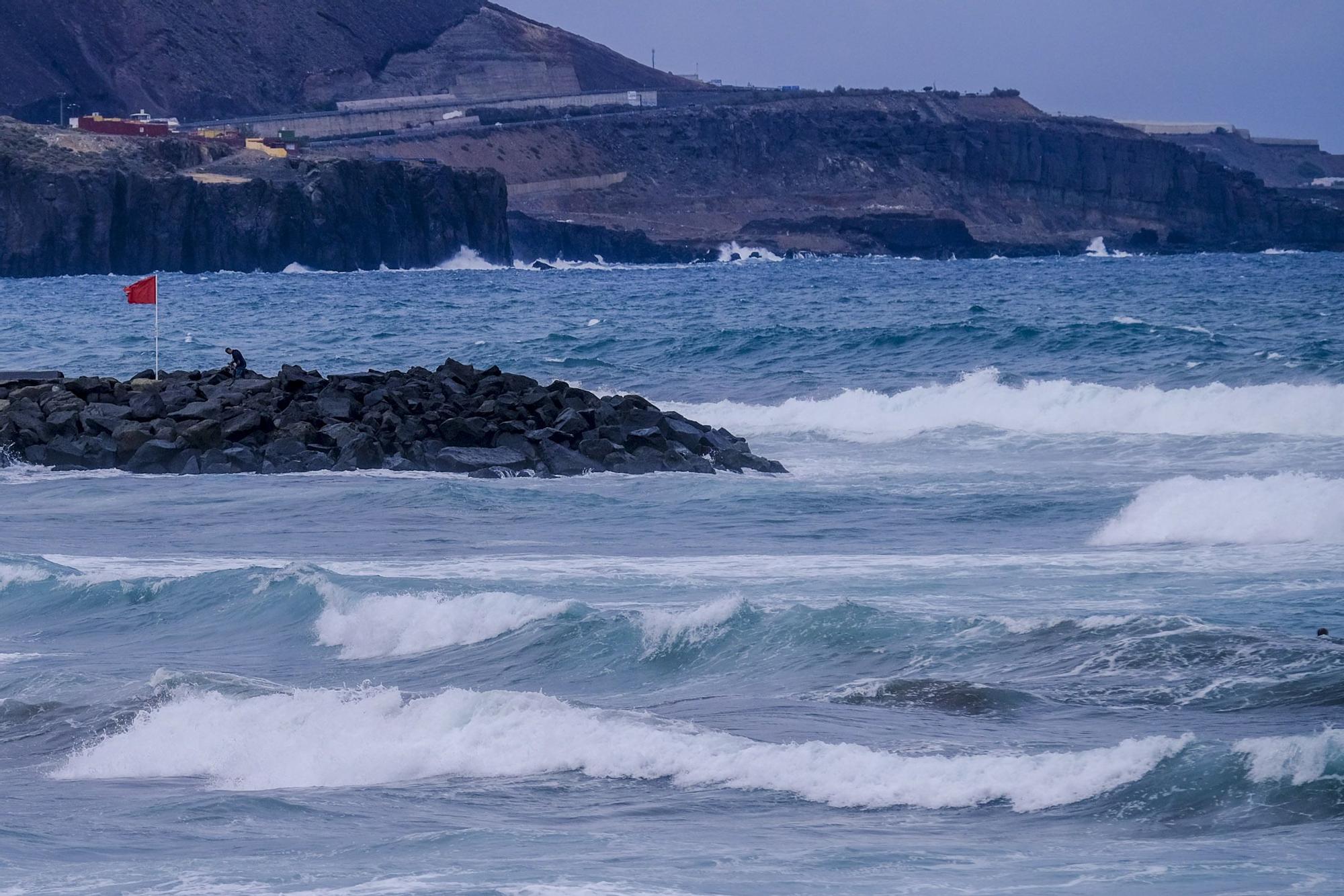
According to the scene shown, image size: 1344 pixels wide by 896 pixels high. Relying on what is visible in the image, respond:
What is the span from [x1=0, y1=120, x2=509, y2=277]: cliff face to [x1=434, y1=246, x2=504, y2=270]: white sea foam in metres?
0.42

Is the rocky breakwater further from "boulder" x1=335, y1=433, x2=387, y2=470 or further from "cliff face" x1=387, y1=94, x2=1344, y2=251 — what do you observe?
"cliff face" x1=387, y1=94, x2=1344, y2=251

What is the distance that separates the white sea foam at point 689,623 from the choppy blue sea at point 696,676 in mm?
26

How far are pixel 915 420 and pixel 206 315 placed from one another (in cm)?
3071

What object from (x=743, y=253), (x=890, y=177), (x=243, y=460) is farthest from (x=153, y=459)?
(x=890, y=177)

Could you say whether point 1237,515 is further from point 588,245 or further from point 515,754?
point 588,245

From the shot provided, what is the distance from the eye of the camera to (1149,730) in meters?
8.25

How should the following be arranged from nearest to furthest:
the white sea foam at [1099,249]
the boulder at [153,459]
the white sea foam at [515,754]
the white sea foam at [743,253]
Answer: the white sea foam at [515,754] < the boulder at [153,459] < the white sea foam at [743,253] < the white sea foam at [1099,249]

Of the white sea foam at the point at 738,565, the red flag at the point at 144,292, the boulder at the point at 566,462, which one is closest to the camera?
the white sea foam at the point at 738,565

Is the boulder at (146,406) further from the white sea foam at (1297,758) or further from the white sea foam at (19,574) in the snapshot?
the white sea foam at (1297,758)

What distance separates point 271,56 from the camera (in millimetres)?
170750

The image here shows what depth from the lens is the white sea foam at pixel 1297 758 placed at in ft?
24.0

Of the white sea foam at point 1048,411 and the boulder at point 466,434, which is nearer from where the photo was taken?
the boulder at point 466,434

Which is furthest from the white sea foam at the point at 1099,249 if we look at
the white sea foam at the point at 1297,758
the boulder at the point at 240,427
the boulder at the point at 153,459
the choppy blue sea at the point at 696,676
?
the white sea foam at the point at 1297,758

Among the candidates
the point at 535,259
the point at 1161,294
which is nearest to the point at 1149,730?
the point at 1161,294
